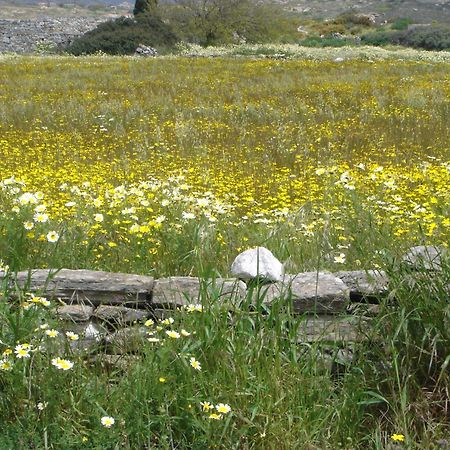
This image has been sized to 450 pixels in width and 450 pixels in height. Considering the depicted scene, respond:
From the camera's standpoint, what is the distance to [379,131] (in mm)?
11797

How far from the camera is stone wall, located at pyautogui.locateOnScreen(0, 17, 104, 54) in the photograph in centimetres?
4466

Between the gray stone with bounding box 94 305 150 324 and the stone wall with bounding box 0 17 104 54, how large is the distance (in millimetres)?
41437

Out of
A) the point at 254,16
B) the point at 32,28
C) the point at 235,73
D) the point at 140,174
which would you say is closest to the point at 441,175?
the point at 140,174

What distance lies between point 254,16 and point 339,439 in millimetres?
48173

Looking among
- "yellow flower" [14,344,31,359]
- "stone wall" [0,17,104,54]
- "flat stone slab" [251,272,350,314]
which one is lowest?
"stone wall" [0,17,104,54]

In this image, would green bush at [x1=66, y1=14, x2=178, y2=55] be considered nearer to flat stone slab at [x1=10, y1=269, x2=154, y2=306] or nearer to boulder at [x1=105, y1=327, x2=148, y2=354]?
flat stone slab at [x1=10, y1=269, x2=154, y2=306]

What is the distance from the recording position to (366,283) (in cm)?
385

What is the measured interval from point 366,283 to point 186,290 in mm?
1033

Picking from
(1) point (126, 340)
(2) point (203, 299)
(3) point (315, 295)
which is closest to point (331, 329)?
(3) point (315, 295)

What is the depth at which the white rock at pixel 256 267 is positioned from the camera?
3.87 m

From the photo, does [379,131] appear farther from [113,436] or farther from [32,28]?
[32,28]

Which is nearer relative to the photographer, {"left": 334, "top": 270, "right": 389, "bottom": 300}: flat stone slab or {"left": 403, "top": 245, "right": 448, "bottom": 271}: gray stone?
{"left": 403, "top": 245, "right": 448, "bottom": 271}: gray stone

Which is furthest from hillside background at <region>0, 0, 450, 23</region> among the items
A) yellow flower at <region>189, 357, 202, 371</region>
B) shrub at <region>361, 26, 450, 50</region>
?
yellow flower at <region>189, 357, 202, 371</region>

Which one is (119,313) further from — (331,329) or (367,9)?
(367,9)
